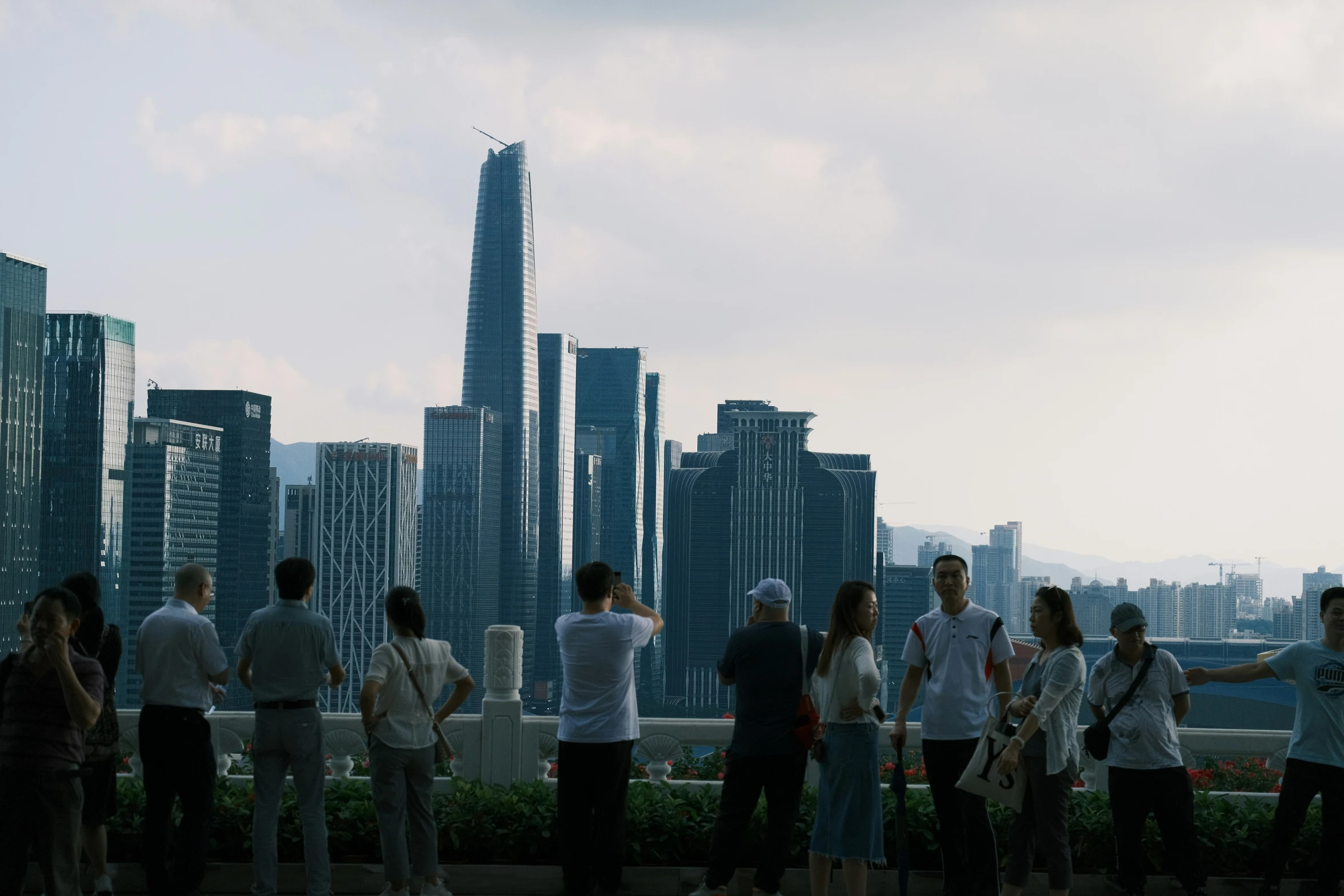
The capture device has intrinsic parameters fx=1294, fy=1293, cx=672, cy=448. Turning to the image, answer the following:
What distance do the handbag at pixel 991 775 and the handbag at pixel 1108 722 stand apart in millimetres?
715

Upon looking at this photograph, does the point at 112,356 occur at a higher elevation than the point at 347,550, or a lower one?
higher

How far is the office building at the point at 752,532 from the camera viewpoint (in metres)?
184

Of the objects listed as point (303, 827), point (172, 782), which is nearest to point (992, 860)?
point (303, 827)

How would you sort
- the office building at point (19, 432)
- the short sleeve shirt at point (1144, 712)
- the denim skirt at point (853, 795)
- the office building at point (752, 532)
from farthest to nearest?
the office building at point (752, 532) < the office building at point (19, 432) < the short sleeve shirt at point (1144, 712) < the denim skirt at point (853, 795)

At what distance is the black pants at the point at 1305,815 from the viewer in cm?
718

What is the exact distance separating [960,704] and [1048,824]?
0.77 meters

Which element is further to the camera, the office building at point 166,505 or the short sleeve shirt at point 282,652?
the office building at point 166,505

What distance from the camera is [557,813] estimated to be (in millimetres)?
8016

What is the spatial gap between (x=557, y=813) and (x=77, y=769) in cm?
290

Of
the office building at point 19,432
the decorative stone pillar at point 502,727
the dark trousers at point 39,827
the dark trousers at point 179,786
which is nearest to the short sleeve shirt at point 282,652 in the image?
the dark trousers at point 179,786

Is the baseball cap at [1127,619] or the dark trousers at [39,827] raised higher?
the baseball cap at [1127,619]

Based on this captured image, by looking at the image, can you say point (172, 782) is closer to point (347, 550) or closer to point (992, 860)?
point (992, 860)

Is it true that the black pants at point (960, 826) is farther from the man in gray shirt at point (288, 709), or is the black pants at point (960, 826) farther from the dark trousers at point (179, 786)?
the dark trousers at point (179, 786)

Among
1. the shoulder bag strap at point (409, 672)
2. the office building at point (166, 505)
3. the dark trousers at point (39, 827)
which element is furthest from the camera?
the office building at point (166, 505)
